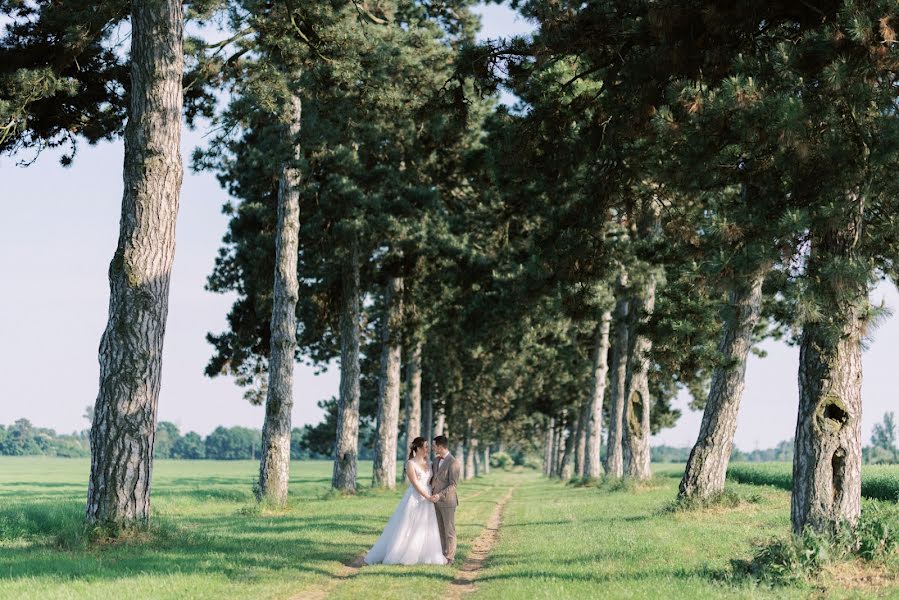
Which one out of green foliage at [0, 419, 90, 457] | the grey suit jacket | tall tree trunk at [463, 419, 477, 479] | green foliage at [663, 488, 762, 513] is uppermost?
the grey suit jacket

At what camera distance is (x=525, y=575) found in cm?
1133

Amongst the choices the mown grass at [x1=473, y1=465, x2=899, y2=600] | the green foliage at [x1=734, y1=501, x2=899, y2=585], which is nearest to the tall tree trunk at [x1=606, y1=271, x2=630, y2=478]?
the mown grass at [x1=473, y1=465, x2=899, y2=600]

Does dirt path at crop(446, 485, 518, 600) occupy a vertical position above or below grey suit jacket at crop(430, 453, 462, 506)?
below

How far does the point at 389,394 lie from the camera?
33.4 metres

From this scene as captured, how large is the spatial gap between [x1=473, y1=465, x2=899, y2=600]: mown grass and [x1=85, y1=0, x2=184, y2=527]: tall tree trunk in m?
5.42

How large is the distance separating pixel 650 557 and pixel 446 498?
3349 mm

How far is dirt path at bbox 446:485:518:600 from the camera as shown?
35.4ft

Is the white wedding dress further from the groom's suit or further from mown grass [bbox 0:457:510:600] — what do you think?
mown grass [bbox 0:457:510:600]

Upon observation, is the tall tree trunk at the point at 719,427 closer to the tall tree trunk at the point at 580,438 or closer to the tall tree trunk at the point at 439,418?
the tall tree trunk at the point at 580,438

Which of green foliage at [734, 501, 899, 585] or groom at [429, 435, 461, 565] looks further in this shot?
groom at [429, 435, 461, 565]

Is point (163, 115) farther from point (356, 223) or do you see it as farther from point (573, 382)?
point (573, 382)

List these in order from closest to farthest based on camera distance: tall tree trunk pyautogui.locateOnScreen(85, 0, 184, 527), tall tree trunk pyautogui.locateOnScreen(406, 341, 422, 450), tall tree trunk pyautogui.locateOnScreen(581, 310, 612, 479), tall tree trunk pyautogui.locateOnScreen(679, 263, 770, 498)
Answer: tall tree trunk pyautogui.locateOnScreen(85, 0, 184, 527)
tall tree trunk pyautogui.locateOnScreen(679, 263, 770, 498)
tall tree trunk pyautogui.locateOnScreen(581, 310, 612, 479)
tall tree trunk pyautogui.locateOnScreen(406, 341, 422, 450)

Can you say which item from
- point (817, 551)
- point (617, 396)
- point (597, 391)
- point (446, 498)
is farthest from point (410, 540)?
point (597, 391)

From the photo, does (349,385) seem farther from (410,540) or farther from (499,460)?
(499,460)
